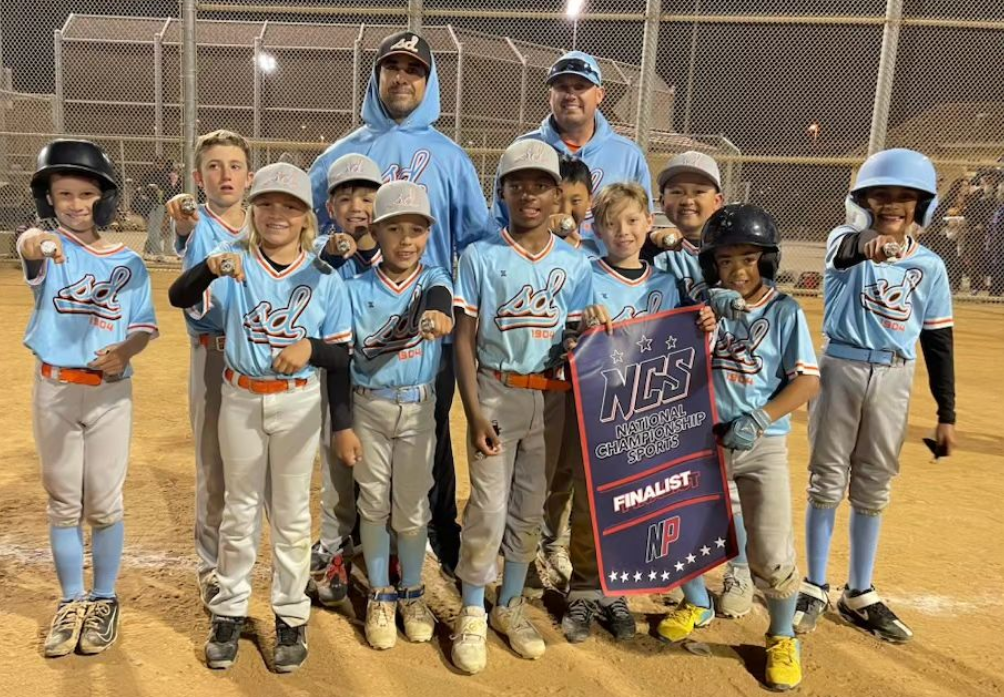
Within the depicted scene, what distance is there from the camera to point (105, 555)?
3010 millimetres

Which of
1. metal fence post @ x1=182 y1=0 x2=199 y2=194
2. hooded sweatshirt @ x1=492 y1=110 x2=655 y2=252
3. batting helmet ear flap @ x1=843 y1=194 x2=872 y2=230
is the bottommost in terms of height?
Result: batting helmet ear flap @ x1=843 y1=194 x2=872 y2=230

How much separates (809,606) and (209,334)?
8.91ft

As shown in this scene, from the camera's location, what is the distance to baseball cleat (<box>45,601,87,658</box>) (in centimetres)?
284

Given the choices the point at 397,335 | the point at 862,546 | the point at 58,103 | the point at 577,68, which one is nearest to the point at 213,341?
the point at 397,335

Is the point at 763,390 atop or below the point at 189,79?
below

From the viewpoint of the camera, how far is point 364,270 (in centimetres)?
312

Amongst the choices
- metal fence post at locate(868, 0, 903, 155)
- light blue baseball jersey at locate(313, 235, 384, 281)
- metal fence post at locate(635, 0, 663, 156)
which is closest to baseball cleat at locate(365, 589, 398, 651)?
light blue baseball jersey at locate(313, 235, 384, 281)

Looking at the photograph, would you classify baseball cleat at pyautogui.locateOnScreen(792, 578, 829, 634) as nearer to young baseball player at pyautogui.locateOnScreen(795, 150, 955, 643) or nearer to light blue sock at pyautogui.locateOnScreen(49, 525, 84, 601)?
young baseball player at pyautogui.locateOnScreen(795, 150, 955, 643)

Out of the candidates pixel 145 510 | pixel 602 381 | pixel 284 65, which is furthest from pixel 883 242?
pixel 284 65

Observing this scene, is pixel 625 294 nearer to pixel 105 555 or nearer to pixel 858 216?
pixel 858 216

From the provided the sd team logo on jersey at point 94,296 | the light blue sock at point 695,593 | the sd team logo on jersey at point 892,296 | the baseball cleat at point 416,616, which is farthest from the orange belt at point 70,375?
the sd team logo on jersey at point 892,296

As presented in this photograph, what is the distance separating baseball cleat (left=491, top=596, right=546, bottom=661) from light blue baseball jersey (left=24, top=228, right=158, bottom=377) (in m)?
1.78

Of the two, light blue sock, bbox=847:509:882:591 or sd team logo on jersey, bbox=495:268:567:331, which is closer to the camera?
sd team logo on jersey, bbox=495:268:567:331

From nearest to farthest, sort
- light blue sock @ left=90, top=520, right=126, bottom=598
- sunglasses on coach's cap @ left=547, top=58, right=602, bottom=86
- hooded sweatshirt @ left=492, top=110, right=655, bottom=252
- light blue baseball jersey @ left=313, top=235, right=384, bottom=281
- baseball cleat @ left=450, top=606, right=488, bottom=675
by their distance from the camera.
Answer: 1. baseball cleat @ left=450, top=606, right=488, bottom=675
2. light blue sock @ left=90, top=520, right=126, bottom=598
3. light blue baseball jersey @ left=313, top=235, right=384, bottom=281
4. sunglasses on coach's cap @ left=547, top=58, right=602, bottom=86
5. hooded sweatshirt @ left=492, top=110, right=655, bottom=252
